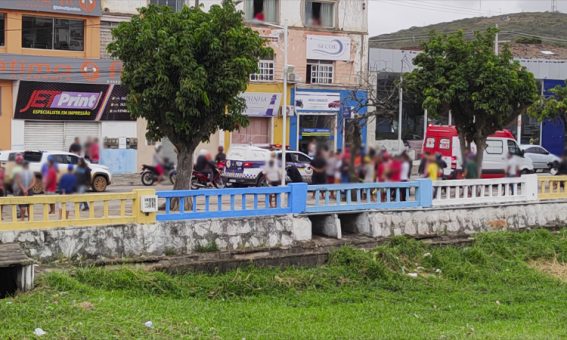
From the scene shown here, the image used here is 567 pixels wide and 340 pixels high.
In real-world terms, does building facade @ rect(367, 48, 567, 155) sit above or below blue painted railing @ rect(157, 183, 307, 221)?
above

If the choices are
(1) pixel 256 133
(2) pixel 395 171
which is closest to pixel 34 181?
(2) pixel 395 171

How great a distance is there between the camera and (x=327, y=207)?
58.6ft

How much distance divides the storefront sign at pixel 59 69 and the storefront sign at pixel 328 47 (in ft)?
30.3

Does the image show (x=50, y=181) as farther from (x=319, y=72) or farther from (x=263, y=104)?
(x=319, y=72)

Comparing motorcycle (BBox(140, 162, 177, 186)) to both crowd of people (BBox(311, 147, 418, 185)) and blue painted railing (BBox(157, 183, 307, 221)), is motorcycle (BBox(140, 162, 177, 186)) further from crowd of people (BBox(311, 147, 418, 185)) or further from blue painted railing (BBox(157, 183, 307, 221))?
crowd of people (BBox(311, 147, 418, 185))

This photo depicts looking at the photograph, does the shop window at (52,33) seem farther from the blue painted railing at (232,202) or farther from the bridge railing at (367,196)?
the bridge railing at (367,196)

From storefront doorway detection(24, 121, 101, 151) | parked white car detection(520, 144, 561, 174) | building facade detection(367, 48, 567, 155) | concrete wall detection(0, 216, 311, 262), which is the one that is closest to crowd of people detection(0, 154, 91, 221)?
concrete wall detection(0, 216, 311, 262)

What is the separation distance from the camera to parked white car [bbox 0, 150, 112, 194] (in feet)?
60.1

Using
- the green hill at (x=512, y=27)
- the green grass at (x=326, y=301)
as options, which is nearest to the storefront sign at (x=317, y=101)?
the green grass at (x=326, y=301)

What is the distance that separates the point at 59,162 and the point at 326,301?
8746 mm

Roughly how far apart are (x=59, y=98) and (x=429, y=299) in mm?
20293

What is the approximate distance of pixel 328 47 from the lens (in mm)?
37594

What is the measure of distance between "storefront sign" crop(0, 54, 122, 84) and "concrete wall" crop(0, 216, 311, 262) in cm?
1540

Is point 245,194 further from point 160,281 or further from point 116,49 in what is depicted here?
point 116,49
